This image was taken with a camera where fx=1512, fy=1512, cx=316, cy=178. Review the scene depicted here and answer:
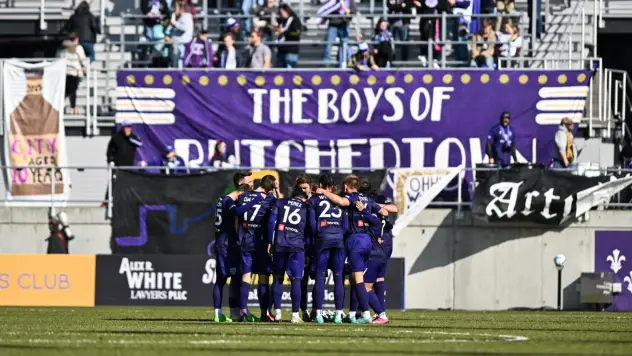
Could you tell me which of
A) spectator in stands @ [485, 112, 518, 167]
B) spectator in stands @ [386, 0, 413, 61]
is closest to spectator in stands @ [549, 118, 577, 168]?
spectator in stands @ [485, 112, 518, 167]

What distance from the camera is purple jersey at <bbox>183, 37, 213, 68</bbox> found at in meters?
31.0

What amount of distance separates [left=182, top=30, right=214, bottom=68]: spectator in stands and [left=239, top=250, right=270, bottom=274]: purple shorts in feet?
38.2

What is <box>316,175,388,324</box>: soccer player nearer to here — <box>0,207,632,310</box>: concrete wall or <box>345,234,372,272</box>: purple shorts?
<box>345,234,372,272</box>: purple shorts

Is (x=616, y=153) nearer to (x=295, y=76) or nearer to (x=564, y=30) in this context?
(x=564, y=30)

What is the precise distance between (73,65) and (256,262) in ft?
42.7

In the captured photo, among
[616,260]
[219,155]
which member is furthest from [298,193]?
[219,155]

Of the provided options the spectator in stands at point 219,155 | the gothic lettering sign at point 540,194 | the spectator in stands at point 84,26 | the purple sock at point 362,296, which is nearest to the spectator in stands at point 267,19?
the spectator in stands at point 219,155

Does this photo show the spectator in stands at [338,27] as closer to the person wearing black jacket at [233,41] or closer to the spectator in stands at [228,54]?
the person wearing black jacket at [233,41]

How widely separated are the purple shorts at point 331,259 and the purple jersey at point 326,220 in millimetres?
138

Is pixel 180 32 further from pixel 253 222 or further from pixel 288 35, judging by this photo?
pixel 253 222

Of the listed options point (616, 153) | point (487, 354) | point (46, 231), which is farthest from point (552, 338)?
point (616, 153)

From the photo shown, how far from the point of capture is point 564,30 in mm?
32594

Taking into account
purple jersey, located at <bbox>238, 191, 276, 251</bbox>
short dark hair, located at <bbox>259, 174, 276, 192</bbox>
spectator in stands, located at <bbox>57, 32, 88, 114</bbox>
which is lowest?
purple jersey, located at <bbox>238, 191, 276, 251</bbox>

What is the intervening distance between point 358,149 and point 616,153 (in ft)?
18.9
